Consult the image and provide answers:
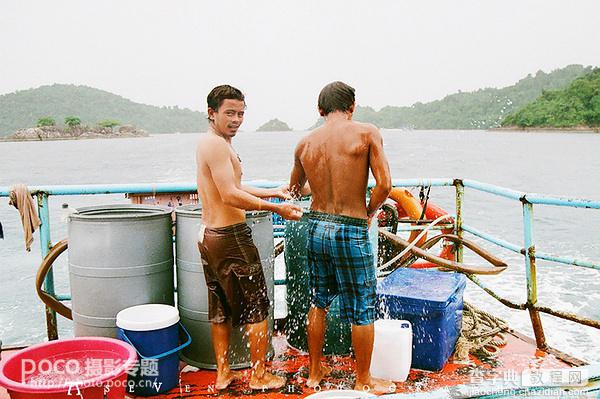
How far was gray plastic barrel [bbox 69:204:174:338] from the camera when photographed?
364 cm

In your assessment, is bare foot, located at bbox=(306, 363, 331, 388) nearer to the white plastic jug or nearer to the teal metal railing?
the white plastic jug

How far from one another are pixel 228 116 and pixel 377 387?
2035 millimetres

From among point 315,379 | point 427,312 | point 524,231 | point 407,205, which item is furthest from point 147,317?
point 407,205

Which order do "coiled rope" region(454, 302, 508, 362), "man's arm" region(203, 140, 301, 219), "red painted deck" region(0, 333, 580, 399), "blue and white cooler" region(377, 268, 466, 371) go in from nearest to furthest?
1. "man's arm" region(203, 140, 301, 219)
2. "red painted deck" region(0, 333, 580, 399)
3. "blue and white cooler" region(377, 268, 466, 371)
4. "coiled rope" region(454, 302, 508, 362)

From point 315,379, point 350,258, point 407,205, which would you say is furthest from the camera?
point 407,205

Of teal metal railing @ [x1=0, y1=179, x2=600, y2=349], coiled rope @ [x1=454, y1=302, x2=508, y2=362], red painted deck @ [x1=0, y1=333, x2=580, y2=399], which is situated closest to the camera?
red painted deck @ [x1=0, y1=333, x2=580, y2=399]

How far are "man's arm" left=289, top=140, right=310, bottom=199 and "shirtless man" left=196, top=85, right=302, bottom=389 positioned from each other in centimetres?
18

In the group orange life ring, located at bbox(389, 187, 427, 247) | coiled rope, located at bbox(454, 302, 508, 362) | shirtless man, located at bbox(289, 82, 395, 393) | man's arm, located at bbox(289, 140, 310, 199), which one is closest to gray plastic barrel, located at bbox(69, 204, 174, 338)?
man's arm, located at bbox(289, 140, 310, 199)

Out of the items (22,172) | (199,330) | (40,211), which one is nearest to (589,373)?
(199,330)

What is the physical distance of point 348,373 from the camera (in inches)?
150

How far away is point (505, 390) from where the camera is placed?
1266mm

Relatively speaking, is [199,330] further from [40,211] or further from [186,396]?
[40,211]

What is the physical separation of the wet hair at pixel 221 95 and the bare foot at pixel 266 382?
1.82 m

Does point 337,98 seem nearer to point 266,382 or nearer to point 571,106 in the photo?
point 266,382
